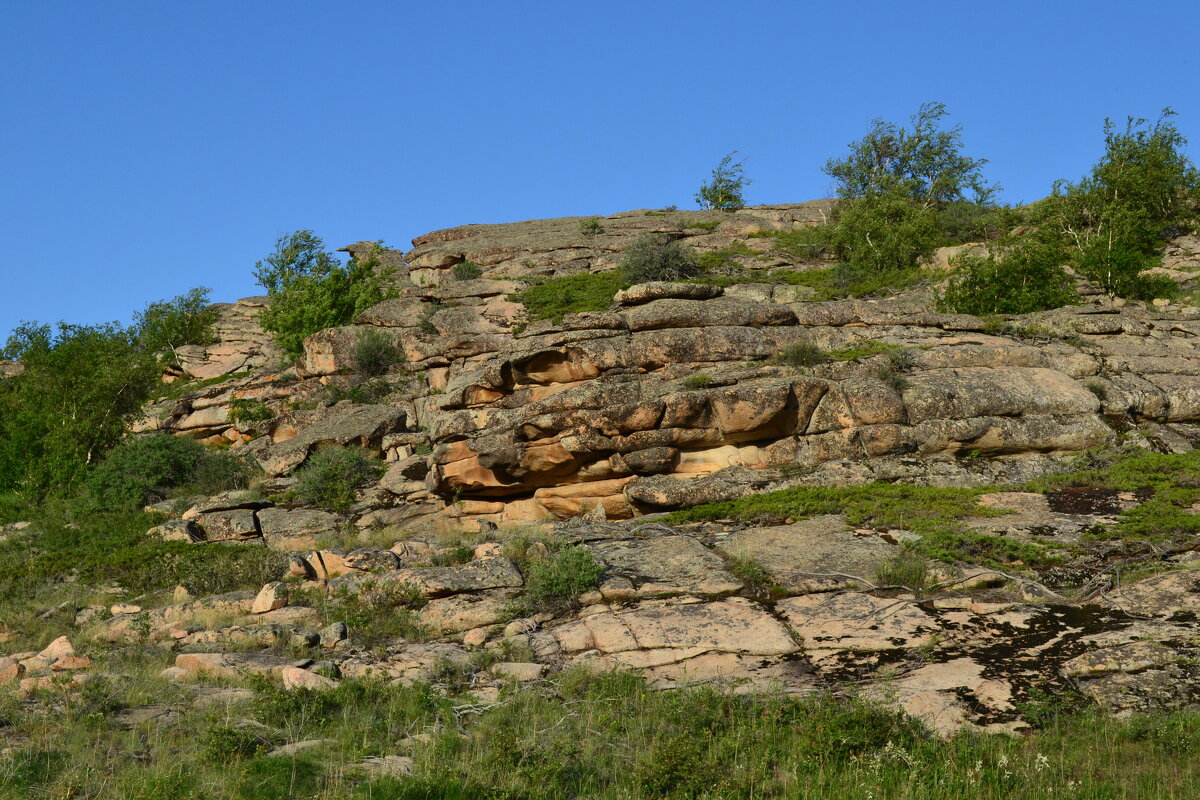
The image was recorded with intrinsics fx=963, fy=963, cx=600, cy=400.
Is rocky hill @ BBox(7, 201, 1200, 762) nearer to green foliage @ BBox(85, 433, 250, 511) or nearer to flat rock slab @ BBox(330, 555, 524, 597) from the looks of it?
flat rock slab @ BBox(330, 555, 524, 597)

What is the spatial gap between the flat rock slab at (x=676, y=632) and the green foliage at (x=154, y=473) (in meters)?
17.5

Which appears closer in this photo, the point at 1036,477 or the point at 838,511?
the point at 838,511

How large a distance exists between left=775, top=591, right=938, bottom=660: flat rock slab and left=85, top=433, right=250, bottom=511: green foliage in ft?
64.9

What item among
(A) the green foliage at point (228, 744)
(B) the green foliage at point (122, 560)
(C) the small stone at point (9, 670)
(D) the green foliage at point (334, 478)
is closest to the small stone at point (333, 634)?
(C) the small stone at point (9, 670)

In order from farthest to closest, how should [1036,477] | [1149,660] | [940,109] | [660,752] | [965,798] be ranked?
[940,109], [1036,477], [1149,660], [660,752], [965,798]

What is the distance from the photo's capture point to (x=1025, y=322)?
27156 mm

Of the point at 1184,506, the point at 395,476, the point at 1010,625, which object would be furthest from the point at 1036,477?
the point at 395,476

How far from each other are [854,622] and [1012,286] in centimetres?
2487

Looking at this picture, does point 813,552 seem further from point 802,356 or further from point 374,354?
point 374,354

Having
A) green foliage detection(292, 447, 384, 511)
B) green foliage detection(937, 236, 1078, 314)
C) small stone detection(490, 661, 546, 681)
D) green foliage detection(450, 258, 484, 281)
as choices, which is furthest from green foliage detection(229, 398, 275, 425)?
green foliage detection(937, 236, 1078, 314)

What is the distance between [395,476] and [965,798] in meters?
18.9

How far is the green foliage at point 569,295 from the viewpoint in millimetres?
38875

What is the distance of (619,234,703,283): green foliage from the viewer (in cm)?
4212

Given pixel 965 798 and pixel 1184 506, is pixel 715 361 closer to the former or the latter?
pixel 1184 506
